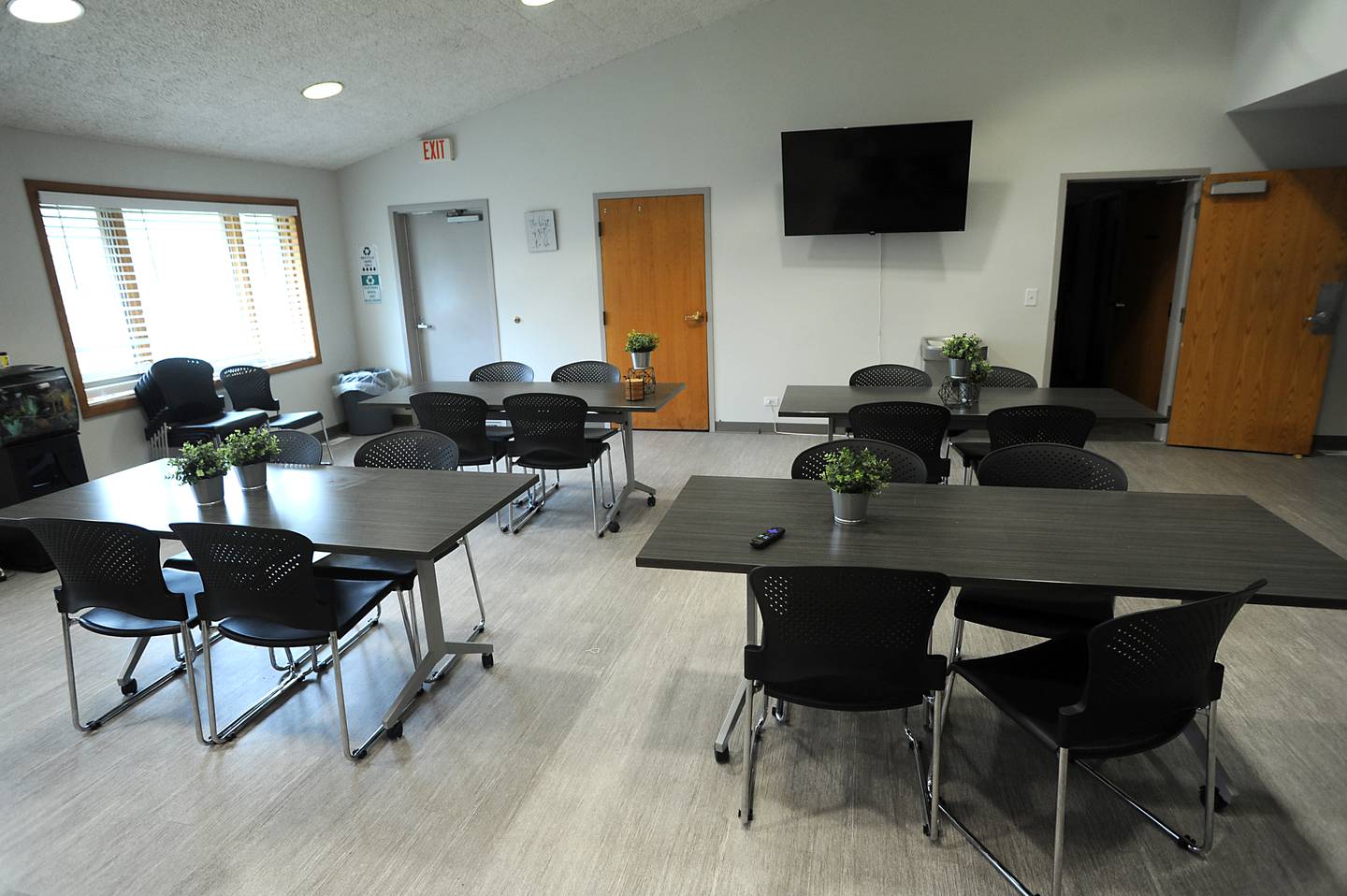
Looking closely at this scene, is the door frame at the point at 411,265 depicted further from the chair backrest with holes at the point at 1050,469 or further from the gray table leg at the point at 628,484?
the chair backrest with holes at the point at 1050,469

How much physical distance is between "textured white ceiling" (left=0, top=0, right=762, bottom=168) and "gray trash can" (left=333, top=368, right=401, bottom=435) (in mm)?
1906

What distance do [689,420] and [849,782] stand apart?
15.5ft

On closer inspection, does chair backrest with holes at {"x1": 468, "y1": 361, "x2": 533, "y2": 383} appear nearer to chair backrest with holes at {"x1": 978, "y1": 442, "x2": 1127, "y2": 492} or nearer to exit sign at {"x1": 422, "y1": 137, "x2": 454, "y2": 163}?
exit sign at {"x1": 422, "y1": 137, "x2": 454, "y2": 163}

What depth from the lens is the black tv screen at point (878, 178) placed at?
555cm

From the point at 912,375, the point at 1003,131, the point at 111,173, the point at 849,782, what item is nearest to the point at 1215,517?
the point at 849,782

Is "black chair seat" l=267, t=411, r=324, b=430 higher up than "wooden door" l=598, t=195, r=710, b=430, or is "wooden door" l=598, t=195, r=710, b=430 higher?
"wooden door" l=598, t=195, r=710, b=430

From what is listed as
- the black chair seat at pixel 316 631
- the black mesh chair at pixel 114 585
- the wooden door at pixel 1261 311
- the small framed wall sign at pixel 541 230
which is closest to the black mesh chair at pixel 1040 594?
the black chair seat at pixel 316 631

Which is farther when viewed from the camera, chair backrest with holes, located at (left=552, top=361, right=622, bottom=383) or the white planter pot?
chair backrest with holes, located at (left=552, top=361, right=622, bottom=383)

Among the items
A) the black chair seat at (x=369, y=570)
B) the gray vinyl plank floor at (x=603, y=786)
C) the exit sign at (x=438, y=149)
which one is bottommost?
the gray vinyl plank floor at (x=603, y=786)

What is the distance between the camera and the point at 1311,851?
200cm

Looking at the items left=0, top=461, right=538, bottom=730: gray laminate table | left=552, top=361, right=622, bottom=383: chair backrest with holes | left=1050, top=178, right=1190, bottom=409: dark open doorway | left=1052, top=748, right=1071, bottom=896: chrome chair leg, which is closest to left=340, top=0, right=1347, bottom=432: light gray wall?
left=1050, top=178, right=1190, bottom=409: dark open doorway

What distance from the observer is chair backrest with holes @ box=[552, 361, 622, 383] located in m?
5.27

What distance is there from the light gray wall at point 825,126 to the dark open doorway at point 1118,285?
852 mm

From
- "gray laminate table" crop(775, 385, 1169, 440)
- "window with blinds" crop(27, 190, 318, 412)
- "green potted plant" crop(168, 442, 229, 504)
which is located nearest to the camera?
"green potted plant" crop(168, 442, 229, 504)
